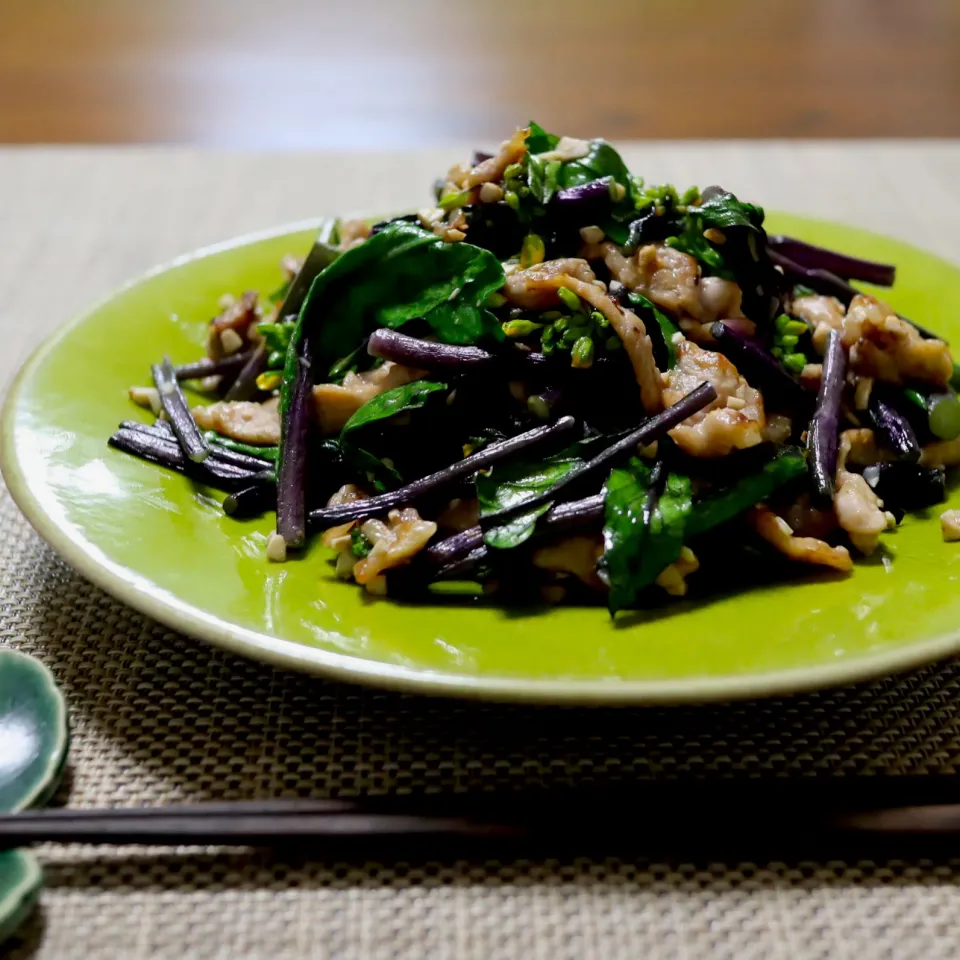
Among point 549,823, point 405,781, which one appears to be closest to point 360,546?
point 405,781

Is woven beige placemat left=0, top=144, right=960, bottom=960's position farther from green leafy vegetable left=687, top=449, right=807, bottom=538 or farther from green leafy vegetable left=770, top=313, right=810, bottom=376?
green leafy vegetable left=770, top=313, right=810, bottom=376

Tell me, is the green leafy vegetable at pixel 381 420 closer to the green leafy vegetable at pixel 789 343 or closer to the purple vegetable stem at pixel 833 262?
the green leafy vegetable at pixel 789 343

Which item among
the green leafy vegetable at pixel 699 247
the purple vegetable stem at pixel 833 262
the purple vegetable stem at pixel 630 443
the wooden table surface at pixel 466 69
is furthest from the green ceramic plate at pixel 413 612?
the wooden table surface at pixel 466 69

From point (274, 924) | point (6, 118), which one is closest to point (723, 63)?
point (6, 118)

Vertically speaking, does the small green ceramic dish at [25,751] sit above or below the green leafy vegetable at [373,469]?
below

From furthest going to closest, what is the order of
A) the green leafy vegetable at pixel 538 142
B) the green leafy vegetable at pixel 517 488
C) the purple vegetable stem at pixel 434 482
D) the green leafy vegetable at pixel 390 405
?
1. the green leafy vegetable at pixel 538 142
2. the green leafy vegetable at pixel 390 405
3. the purple vegetable stem at pixel 434 482
4. the green leafy vegetable at pixel 517 488

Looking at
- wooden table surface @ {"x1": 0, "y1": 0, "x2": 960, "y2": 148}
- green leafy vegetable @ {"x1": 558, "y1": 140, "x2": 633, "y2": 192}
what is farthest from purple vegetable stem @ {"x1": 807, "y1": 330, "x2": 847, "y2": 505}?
wooden table surface @ {"x1": 0, "y1": 0, "x2": 960, "y2": 148}
